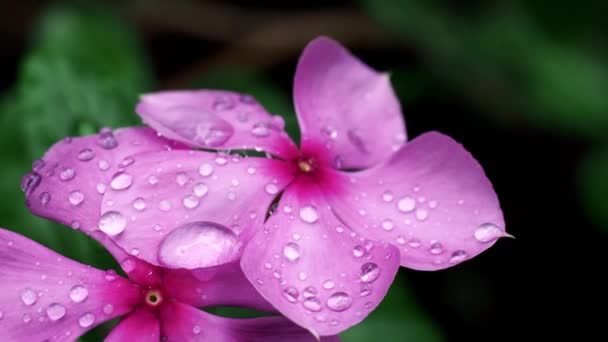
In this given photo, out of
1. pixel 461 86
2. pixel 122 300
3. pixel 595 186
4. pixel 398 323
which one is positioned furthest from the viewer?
pixel 461 86

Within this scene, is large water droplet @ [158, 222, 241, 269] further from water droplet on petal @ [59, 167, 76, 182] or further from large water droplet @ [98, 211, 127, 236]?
water droplet on petal @ [59, 167, 76, 182]

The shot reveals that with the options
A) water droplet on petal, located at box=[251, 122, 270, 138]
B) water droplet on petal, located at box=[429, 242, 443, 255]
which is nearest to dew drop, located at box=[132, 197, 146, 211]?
water droplet on petal, located at box=[251, 122, 270, 138]

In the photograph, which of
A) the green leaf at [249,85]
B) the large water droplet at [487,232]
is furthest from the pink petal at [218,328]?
the green leaf at [249,85]

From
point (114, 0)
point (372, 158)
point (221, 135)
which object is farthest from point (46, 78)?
point (114, 0)

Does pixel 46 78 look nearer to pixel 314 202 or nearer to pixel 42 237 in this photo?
pixel 42 237

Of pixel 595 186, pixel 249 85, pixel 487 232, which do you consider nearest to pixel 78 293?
pixel 487 232

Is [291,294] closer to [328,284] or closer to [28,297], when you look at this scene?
[328,284]
